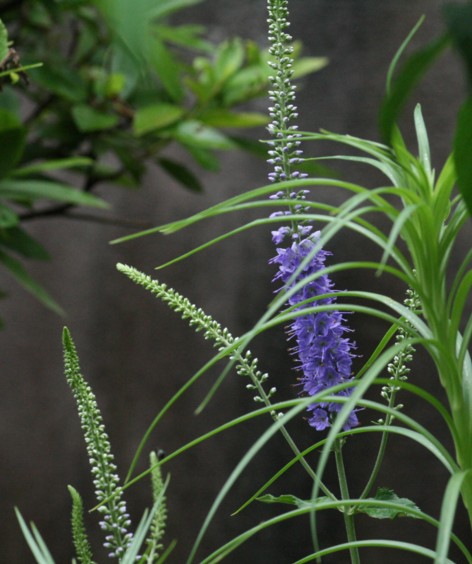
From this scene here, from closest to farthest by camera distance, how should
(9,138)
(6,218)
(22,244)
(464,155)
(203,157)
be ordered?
(464,155) < (9,138) < (6,218) < (22,244) < (203,157)

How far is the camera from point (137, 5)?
0.12m

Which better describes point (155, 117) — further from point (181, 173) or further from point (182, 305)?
point (182, 305)

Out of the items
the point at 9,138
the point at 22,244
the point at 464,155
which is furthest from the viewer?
the point at 22,244

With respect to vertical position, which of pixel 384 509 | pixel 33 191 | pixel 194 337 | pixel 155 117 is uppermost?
pixel 155 117

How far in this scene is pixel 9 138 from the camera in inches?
38.3

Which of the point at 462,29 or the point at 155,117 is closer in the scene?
the point at 462,29

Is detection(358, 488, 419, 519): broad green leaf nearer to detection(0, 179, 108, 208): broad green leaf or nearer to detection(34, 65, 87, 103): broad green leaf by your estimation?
detection(0, 179, 108, 208): broad green leaf

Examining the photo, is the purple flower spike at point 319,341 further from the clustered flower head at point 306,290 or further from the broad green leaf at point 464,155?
the broad green leaf at point 464,155

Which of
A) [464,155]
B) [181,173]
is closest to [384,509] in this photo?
[464,155]

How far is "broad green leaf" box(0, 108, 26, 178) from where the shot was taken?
2.97 ft

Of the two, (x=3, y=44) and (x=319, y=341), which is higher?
(x=3, y=44)

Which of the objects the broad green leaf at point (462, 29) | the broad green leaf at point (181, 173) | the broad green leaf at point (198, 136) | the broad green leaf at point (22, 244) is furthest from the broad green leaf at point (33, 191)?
the broad green leaf at point (462, 29)

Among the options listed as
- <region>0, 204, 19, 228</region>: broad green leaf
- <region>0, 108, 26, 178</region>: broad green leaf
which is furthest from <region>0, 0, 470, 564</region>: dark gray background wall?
<region>0, 108, 26, 178</region>: broad green leaf

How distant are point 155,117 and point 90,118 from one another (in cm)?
12
